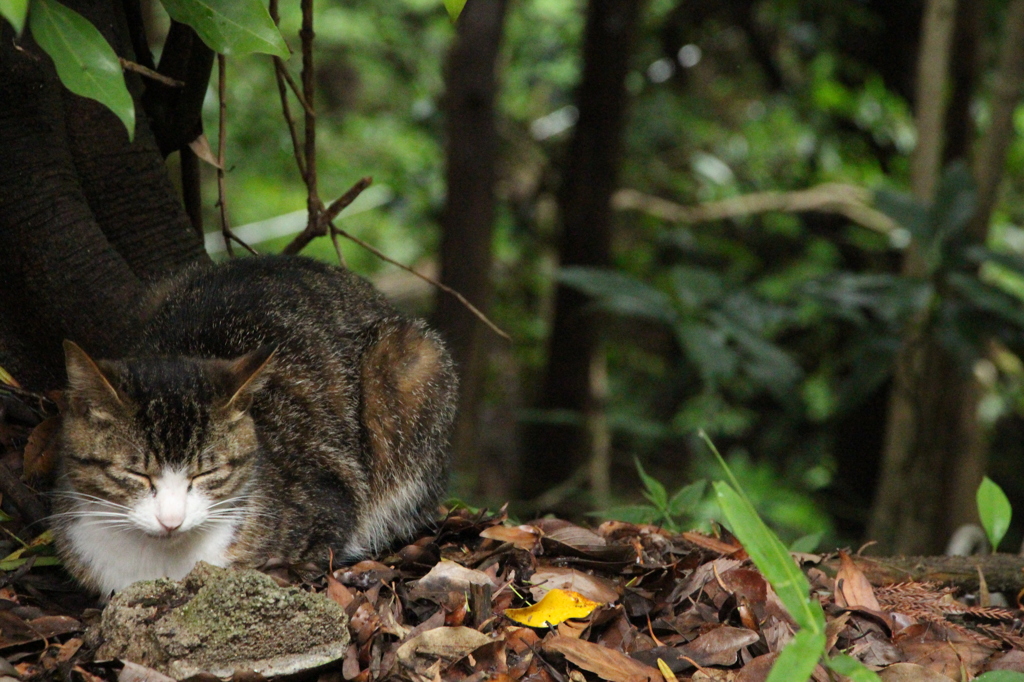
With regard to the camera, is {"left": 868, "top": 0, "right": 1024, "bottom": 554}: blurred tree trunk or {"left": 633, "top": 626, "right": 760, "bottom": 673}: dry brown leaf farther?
{"left": 868, "top": 0, "right": 1024, "bottom": 554}: blurred tree trunk

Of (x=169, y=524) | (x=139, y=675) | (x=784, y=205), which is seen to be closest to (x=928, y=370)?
(x=784, y=205)

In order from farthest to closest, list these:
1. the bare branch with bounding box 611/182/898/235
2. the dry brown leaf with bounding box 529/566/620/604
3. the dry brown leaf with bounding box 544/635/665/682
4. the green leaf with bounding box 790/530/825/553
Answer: the bare branch with bounding box 611/182/898/235, the green leaf with bounding box 790/530/825/553, the dry brown leaf with bounding box 529/566/620/604, the dry brown leaf with bounding box 544/635/665/682

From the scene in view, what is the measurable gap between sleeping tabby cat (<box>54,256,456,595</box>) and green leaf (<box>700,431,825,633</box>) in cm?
133

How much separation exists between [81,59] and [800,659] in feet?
5.77

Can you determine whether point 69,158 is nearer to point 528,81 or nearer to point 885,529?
point 885,529

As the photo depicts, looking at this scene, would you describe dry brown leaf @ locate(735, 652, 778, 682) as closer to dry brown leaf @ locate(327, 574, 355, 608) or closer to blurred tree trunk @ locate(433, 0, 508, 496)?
dry brown leaf @ locate(327, 574, 355, 608)

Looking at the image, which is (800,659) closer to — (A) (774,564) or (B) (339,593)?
(A) (774,564)

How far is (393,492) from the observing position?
3.06 meters

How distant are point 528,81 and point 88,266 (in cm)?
603

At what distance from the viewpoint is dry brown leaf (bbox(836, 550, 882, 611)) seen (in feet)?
9.04

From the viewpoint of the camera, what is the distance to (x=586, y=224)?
7.11 metres

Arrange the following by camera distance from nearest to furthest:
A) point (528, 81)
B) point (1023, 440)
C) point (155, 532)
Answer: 1. point (155, 532)
2. point (1023, 440)
3. point (528, 81)

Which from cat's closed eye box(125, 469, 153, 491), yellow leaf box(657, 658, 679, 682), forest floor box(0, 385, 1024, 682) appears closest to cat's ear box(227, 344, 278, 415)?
cat's closed eye box(125, 469, 153, 491)

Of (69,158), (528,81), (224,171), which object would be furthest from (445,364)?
(528,81)
